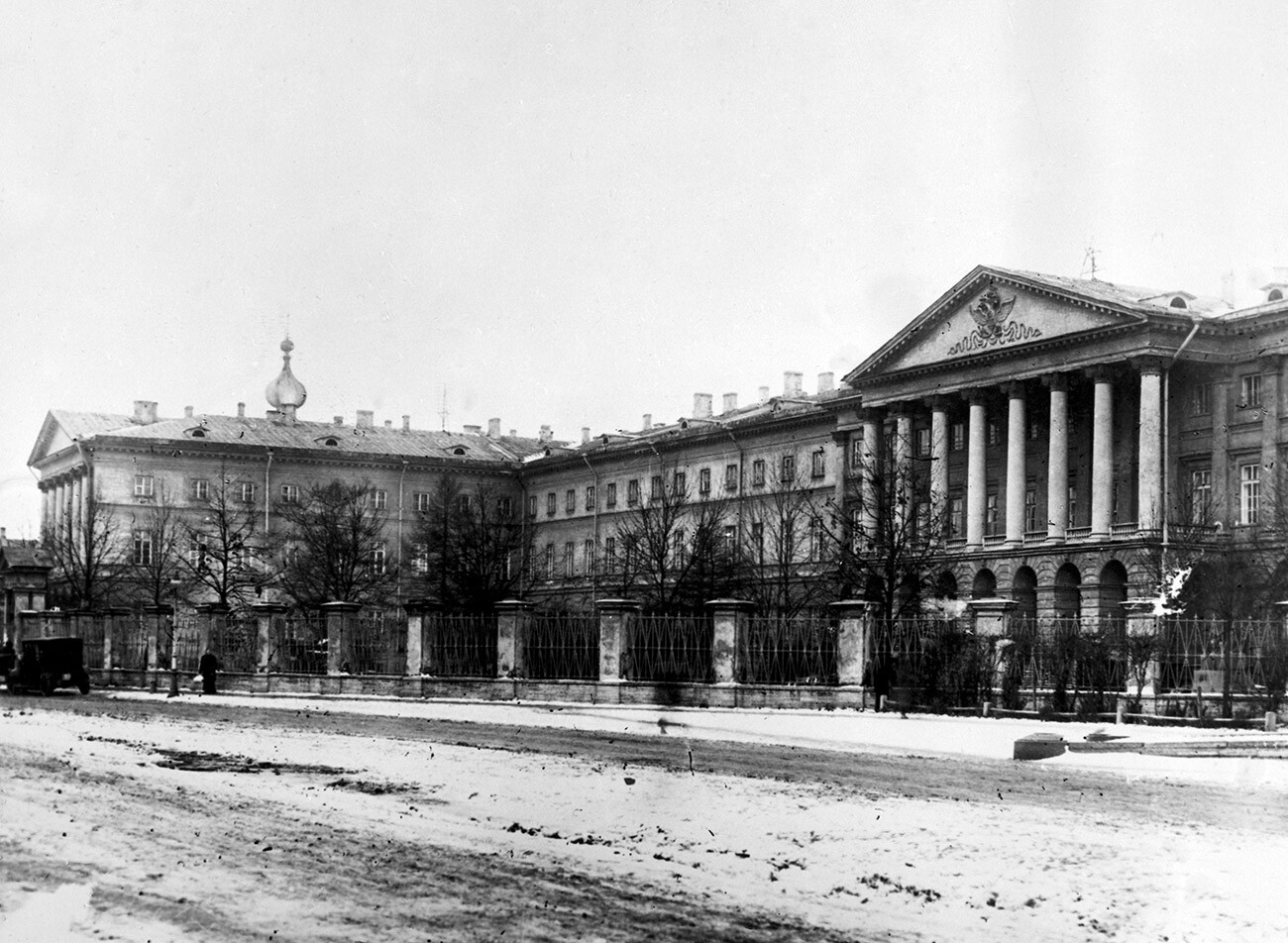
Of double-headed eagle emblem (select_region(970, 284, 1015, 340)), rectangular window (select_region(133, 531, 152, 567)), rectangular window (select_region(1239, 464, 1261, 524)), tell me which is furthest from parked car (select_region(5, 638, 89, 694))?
rectangular window (select_region(133, 531, 152, 567))

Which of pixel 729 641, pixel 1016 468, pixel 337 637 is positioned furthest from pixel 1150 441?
pixel 337 637

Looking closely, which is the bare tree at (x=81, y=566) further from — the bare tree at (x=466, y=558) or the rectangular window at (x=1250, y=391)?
the rectangular window at (x=1250, y=391)

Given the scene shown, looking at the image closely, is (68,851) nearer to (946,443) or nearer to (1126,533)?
(1126,533)

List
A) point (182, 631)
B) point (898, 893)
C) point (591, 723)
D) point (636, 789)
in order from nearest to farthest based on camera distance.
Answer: point (898, 893)
point (636, 789)
point (591, 723)
point (182, 631)

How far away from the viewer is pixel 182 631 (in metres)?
44.8

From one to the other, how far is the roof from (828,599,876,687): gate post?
2571 inches

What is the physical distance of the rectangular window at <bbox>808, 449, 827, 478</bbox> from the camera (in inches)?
2933

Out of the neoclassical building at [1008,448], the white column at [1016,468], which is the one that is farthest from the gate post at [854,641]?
the white column at [1016,468]

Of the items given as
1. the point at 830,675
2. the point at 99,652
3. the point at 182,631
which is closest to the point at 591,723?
→ the point at 830,675

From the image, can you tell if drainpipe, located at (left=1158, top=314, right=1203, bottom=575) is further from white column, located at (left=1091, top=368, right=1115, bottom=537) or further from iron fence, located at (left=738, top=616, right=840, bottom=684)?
iron fence, located at (left=738, top=616, right=840, bottom=684)

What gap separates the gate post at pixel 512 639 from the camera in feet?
118

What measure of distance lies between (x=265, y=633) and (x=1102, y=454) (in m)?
31.9

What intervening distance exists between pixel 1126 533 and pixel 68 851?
50.3 meters

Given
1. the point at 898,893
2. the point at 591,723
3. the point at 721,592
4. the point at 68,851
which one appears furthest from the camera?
the point at 721,592
